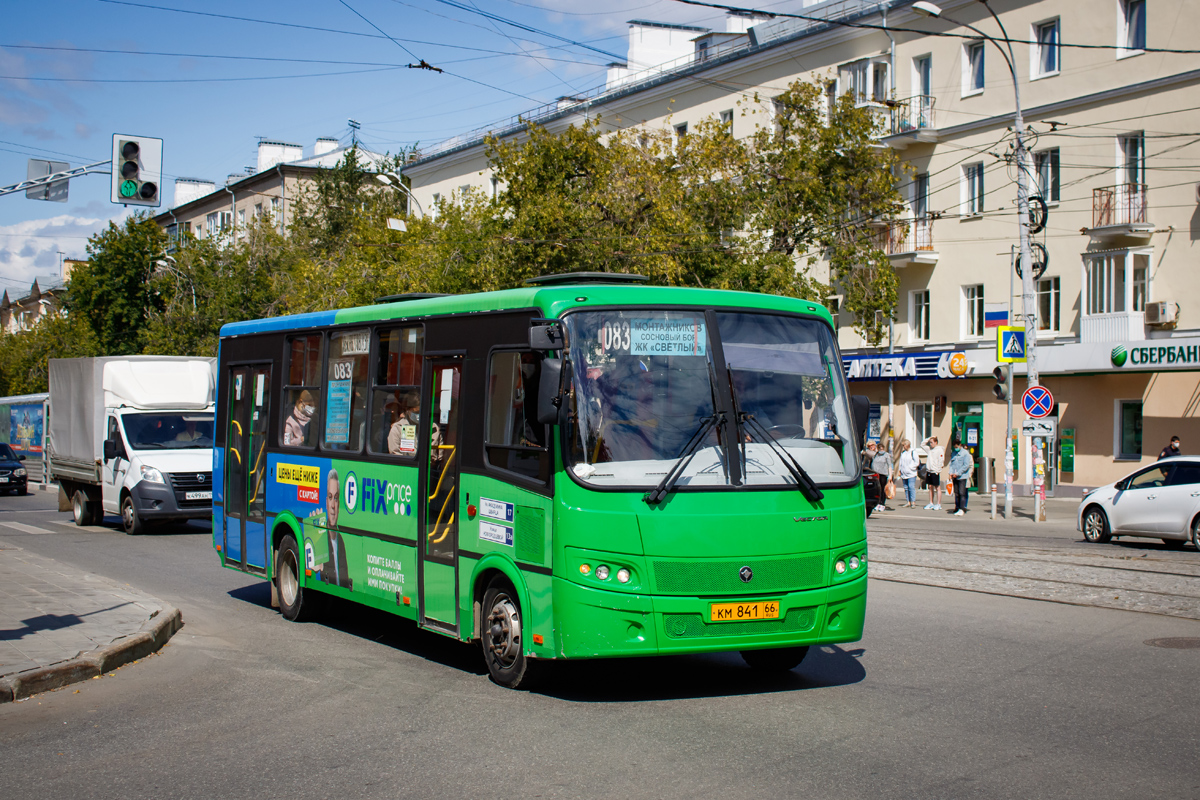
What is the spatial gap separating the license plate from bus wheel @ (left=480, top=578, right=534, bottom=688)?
130 centimetres

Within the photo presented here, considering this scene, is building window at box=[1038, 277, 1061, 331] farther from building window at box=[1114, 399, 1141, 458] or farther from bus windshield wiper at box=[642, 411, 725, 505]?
bus windshield wiper at box=[642, 411, 725, 505]

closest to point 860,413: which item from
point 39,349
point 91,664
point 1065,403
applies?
point 91,664

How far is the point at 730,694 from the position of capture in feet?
→ 25.4

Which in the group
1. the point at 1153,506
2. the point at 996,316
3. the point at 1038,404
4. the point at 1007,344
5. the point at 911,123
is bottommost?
the point at 1153,506

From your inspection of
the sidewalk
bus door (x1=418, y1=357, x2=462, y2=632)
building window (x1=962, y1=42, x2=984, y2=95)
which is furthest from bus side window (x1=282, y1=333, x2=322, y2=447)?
building window (x1=962, y1=42, x2=984, y2=95)

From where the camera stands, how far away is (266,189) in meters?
73.9

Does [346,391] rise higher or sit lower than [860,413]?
higher

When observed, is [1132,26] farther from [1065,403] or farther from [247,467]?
[247,467]

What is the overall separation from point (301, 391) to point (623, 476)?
4.92 m

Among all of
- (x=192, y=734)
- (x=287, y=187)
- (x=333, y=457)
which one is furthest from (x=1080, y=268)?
(x=287, y=187)

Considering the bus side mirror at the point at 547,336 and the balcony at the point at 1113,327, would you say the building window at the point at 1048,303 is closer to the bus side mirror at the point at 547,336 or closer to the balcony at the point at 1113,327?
the balcony at the point at 1113,327

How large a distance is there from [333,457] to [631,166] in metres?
23.6

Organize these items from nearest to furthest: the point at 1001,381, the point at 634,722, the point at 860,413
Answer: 1. the point at 634,722
2. the point at 860,413
3. the point at 1001,381

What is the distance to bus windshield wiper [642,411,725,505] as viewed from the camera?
7.12 m
